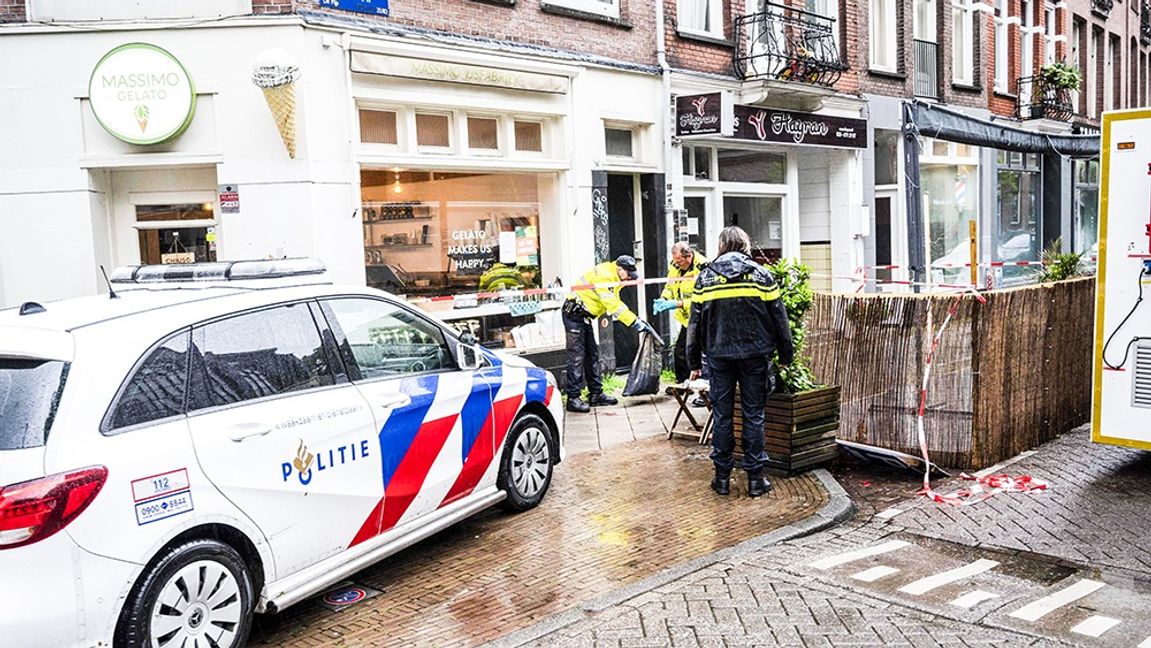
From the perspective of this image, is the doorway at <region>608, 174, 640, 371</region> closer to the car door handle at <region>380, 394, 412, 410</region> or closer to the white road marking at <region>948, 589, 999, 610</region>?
the car door handle at <region>380, 394, 412, 410</region>

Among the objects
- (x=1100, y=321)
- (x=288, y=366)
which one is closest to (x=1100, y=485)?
(x=1100, y=321)

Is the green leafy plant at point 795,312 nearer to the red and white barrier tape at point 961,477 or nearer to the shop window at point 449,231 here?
the red and white barrier tape at point 961,477

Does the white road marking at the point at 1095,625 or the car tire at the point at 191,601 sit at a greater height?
the car tire at the point at 191,601

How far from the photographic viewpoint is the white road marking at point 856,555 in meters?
5.83

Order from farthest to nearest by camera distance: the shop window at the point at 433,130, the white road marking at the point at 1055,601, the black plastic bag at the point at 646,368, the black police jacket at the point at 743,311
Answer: the shop window at the point at 433,130, the black plastic bag at the point at 646,368, the black police jacket at the point at 743,311, the white road marking at the point at 1055,601

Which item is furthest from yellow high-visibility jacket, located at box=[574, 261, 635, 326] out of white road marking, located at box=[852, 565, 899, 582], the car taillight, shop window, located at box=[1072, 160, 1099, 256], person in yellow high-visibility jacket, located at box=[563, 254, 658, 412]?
shop window, located at box=[1072, 160, 1099, 256]

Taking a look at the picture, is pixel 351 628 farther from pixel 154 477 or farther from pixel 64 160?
pixel 64 160

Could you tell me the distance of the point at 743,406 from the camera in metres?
7.31

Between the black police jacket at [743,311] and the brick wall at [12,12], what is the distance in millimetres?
7067

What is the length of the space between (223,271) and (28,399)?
175cm

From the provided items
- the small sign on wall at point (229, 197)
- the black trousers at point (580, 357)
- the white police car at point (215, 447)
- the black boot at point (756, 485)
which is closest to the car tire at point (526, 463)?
the white police car at point (215, 447)

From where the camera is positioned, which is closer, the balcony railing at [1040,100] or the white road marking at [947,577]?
the white road marking at [947,577]

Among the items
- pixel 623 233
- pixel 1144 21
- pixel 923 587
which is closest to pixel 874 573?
pixel 923 587

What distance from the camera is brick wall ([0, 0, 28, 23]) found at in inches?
375
